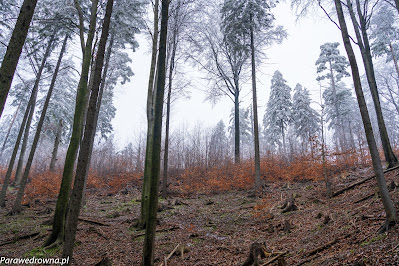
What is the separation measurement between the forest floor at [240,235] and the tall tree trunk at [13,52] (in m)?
3.59

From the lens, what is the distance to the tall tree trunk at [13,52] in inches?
Result: 127

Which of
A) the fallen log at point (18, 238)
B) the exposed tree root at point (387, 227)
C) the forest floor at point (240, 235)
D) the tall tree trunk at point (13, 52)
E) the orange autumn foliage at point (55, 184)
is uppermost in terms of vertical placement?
the tall tree trunk at point (13, 52)

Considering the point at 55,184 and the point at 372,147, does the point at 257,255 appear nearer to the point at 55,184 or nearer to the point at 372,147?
the point at 372,147

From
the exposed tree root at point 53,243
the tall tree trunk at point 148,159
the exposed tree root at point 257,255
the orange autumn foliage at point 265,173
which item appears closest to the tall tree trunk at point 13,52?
the exposed tree root at point 53,243

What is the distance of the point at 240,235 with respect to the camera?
5805 mm

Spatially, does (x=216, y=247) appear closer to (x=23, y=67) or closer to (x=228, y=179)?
(x=228, y=179)

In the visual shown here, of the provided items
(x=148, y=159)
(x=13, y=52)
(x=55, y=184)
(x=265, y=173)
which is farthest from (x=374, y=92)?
(x=55, y=184)

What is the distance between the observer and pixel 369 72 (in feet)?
30.2

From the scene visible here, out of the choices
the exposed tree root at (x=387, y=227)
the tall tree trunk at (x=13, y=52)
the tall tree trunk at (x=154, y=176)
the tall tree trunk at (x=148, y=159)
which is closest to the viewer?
the tall tree trunk at (x=13, y=52)

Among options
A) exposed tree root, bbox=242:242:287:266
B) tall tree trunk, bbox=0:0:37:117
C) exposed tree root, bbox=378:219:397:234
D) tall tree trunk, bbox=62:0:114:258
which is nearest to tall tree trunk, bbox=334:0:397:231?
exposed tree root, bbox=378:219:397:234

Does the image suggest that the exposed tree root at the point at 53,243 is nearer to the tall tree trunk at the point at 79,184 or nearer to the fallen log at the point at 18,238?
the fallen log at the point at 18,238

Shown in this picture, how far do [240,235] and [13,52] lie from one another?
6.17 metres

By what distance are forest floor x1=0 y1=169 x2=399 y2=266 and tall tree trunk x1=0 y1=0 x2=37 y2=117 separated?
3586 millimetres

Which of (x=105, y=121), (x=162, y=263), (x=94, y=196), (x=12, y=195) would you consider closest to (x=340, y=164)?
(x=162, y=263)
